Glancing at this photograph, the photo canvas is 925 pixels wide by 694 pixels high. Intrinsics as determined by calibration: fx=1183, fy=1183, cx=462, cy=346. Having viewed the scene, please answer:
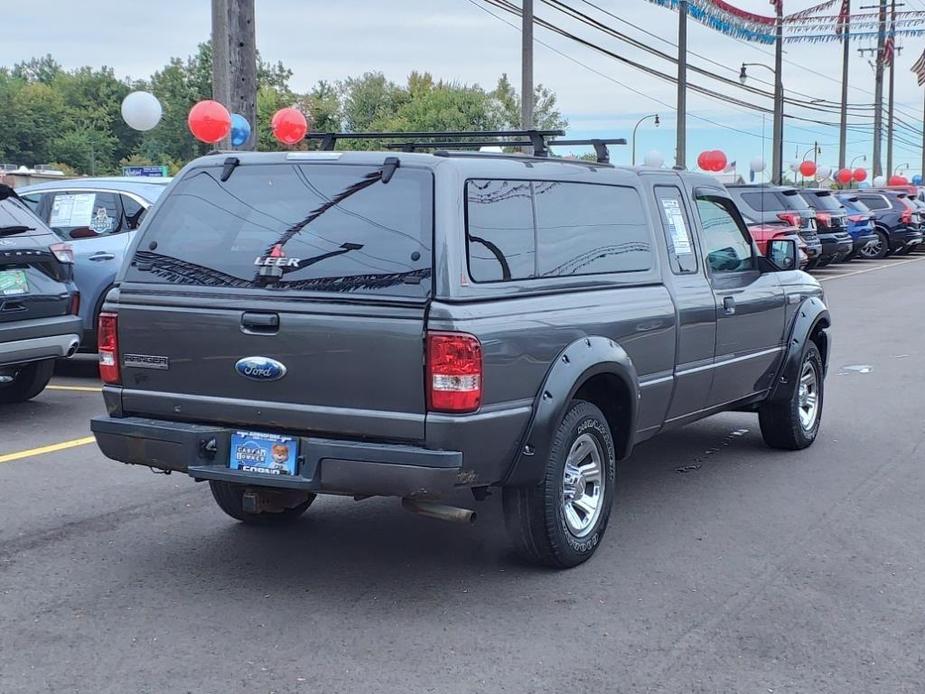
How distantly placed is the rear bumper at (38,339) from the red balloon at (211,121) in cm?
667

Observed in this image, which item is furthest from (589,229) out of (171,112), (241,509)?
(171,112)

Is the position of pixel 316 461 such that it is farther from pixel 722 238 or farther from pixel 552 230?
pixel 722 238

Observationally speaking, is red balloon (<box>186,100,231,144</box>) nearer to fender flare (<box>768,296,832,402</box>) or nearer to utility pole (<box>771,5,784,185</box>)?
fender flare (<box>768,296,832,402</box>)

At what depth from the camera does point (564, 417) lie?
5.23 metres

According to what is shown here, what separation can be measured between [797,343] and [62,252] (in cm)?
547

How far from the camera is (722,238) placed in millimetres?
7086

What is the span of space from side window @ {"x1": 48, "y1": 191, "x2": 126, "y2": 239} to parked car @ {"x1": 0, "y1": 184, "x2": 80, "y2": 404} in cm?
159

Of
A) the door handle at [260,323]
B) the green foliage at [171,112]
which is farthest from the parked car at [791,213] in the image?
the green foliage at [171,112]

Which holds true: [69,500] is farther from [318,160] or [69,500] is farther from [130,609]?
[318,160]

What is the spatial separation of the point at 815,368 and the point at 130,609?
17.0 ft

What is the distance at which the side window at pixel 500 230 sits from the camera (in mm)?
4883

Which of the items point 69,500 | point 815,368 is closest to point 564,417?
point 69,500

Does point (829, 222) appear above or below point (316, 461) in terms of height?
above

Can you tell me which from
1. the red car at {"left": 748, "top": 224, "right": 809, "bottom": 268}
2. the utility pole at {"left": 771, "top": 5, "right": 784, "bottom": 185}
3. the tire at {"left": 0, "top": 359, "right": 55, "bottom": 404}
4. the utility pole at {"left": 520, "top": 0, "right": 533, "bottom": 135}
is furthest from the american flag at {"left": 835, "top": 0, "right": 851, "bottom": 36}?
the tire at {"left": 0, "top": 359, "right": 55, "bottom": 404}
